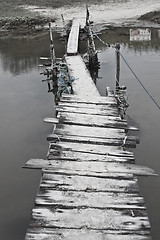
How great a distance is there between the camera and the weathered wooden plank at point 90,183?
17.6 feet

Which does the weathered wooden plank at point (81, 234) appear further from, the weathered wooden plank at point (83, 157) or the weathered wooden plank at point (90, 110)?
the weathered wooden plank at point (90, 110)

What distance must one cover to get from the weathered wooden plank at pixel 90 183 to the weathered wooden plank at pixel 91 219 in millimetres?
518

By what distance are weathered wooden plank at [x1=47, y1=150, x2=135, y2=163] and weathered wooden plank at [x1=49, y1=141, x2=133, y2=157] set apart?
0.11 m

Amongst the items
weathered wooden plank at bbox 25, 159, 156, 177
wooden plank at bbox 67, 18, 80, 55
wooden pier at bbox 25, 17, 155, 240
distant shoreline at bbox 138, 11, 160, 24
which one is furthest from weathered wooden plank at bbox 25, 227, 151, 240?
distant shoreline at bbox 138, 11, 160, 24

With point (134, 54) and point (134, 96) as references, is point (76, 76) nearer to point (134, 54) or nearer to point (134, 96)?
point (134, 96)

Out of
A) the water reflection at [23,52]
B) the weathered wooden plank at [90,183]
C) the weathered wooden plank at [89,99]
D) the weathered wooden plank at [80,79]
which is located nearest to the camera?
the weathered wooden plank at [90,183]

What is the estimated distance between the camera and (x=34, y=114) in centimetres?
1127

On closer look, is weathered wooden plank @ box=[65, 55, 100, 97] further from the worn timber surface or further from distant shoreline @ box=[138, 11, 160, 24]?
distant shoreline @ box=[138, 11, 160, 24]

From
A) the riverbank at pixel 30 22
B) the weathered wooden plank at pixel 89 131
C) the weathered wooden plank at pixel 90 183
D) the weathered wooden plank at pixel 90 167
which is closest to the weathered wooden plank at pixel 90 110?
the weathered wooden plank at pixel 89 131

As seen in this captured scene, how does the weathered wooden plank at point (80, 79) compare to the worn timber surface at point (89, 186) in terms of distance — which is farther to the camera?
the weathered wooden plank at point (80, 79)

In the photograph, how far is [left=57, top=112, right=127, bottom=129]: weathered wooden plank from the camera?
299 inches

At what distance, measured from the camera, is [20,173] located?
8180 mm

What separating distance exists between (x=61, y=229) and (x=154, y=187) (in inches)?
143

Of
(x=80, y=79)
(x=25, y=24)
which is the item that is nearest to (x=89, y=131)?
(x=80, y=79)
